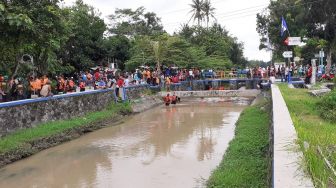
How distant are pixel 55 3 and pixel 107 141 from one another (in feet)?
17.3

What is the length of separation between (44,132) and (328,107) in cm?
955

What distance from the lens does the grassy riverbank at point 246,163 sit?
27.5ft

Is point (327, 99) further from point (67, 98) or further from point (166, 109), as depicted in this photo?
point (166, 109)

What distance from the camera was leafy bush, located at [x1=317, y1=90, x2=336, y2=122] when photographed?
37.0ft

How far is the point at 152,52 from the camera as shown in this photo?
121ft

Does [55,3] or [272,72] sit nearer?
[55,3]

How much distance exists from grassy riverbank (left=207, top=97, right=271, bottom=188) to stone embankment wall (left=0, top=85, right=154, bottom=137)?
765cm

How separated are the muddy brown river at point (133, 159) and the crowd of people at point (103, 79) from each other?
327 cm

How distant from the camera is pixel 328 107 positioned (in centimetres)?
1245

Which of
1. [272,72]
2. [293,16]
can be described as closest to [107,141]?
[272,72]

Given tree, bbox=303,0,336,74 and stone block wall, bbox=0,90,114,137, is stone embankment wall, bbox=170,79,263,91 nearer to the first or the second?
tree, bbox=303,0,336,74

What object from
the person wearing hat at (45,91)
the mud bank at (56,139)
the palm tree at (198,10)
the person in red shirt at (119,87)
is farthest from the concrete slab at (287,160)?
the palm tree at (198,10)

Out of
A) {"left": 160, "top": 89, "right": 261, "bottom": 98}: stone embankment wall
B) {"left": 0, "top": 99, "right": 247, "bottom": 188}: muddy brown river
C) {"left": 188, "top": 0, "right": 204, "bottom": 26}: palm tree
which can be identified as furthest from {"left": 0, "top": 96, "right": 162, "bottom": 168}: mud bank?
{"left": 188, "top": 0, "right": 204, "bottom": 26}: palm tree

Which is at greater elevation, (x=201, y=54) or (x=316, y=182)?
(x=201, y=54)
